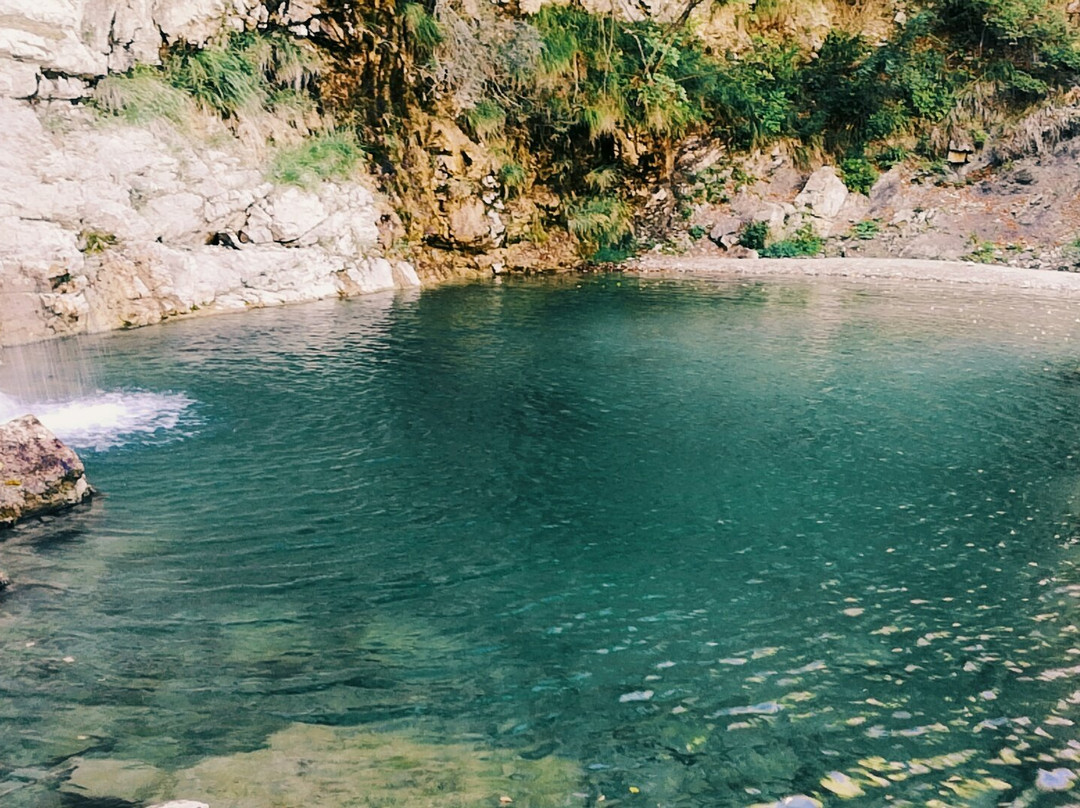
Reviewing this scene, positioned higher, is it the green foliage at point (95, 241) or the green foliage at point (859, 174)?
the green foliage at point (859, 174)

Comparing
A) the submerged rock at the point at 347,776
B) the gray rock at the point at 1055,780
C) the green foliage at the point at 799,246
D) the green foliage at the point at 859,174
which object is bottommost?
the gray rock at the point at 1055,780

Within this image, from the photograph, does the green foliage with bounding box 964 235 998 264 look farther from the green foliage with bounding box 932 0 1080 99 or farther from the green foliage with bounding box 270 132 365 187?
the green foliage with bounding box 270 132 365 187

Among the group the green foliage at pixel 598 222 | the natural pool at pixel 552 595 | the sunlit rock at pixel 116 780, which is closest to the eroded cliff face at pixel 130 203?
the natural pool at pixel 552 595

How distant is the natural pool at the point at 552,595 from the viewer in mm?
3969

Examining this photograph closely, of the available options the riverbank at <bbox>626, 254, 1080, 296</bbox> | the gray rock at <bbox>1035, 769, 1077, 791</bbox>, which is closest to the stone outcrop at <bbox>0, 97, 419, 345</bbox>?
the riverbank at <bbox>626, 254, 1080, 296</bbox>

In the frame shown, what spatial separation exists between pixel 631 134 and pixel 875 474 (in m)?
19.2

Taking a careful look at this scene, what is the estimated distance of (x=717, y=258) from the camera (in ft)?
80.2

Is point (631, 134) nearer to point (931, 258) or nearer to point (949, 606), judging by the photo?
point (931, 258)

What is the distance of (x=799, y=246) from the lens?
24391 mm

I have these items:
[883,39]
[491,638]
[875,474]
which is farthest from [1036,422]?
[883,39]

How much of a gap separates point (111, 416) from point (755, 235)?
19.3 metres

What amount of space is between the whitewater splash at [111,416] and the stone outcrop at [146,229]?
4.22 meters

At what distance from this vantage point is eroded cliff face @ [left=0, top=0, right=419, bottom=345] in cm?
1450

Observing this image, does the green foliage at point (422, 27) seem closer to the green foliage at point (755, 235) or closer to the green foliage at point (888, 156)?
the green foliage at point (755, 235)
